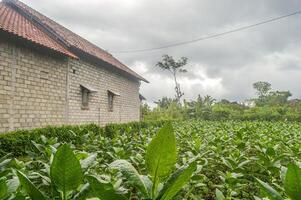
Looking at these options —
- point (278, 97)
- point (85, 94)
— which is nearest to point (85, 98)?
point (85, 94)

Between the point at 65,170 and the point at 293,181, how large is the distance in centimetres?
61

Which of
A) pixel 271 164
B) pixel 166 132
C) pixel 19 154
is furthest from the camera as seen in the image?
pixel 19 154

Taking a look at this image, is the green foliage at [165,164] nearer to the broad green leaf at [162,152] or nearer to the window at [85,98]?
the broad green leaf at [162,152]

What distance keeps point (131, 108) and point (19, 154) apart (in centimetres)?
1965

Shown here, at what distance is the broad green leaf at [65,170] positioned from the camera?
2.96 feet

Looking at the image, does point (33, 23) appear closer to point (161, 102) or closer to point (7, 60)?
point (7, 60)

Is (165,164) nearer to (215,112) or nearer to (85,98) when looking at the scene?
(85,98)

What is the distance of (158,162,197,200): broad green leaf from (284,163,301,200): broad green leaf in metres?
0.25

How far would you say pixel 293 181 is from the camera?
922 millimetres

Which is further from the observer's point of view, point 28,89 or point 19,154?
point 28,89

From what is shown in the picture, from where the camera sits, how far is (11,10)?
18266 millimetres

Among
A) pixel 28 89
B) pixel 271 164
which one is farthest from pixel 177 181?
pixel 28 89

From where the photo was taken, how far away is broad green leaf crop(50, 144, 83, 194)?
903mm

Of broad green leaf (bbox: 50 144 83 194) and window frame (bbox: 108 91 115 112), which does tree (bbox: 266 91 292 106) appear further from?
broad green leaf (bbox: 50 144 83 194)
